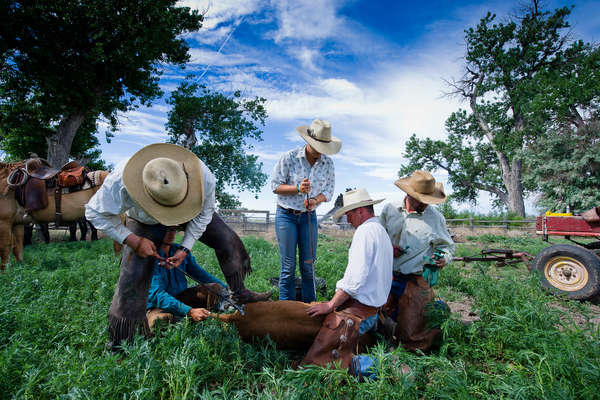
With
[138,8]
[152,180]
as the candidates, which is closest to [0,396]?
[152,180]

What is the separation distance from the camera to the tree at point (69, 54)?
433 inches

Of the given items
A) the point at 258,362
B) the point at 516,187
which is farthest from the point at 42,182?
the point at 516,187

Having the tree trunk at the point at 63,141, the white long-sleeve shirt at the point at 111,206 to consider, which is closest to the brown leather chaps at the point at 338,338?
the white long-sleeve shirt at the point at 111,206

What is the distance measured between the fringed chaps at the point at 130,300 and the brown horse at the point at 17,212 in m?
4.21

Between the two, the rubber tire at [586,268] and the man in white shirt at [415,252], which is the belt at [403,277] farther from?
the rubber tire at [586,268]

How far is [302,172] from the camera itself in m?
3.60

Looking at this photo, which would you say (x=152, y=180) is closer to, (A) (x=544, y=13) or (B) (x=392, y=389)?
(B) (x=392, y=389)

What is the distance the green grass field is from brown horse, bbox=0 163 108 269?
286 centimetres

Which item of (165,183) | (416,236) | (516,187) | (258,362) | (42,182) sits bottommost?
(258,362)

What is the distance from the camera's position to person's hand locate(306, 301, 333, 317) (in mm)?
2445

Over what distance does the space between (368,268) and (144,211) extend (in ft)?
5.96

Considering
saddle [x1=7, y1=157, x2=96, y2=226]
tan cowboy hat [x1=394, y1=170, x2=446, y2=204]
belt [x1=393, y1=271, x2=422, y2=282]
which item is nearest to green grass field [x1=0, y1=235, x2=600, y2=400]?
belt [x1=393, y1=271, x2=422, y2=282]

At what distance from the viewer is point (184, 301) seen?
3.32m

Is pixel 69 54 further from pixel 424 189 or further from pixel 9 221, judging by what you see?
pixel 424 189
